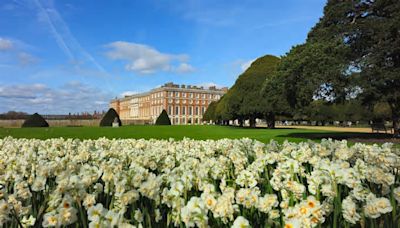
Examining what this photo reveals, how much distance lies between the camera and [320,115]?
60.6m

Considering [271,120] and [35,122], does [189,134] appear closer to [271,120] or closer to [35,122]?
[271,120]

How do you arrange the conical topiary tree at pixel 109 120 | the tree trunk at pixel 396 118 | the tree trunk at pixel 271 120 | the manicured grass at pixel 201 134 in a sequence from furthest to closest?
1. the conical topiary tree at pixel 109 120
2. the tree trunk at pixel 271 120
3. the manicured grass at pixel 201 134
4. the tree trunk at pixel 396 118

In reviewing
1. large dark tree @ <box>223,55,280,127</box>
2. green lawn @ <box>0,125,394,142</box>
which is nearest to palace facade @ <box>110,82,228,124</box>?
large dark tree @ <box>223,55,280,127</box>

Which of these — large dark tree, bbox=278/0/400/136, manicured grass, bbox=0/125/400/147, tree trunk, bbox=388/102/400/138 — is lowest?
manicured grass, bbox=0/125/400/147

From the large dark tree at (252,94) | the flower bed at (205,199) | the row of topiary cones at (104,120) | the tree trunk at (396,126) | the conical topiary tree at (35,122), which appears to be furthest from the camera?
the row of topiary cones at (104,120)

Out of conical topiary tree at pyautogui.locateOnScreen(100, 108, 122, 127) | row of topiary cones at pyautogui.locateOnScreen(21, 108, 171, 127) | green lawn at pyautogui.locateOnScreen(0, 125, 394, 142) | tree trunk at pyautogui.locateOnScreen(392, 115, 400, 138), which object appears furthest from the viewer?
conical topiary tree at pyautogui.locateOnScreen(100, 108, 122, 127)

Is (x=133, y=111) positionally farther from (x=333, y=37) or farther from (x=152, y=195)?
(x=152, y=195)

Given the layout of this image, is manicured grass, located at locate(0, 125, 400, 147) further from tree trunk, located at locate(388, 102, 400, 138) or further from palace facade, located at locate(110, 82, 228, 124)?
palace facade, located at locate(110, 82, 228, 124)

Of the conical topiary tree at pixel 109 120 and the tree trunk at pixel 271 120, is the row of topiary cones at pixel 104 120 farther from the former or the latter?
the tree trunk at pixel 271 120

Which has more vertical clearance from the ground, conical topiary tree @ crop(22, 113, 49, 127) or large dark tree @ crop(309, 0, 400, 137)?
large dark tree @ crop(309, 0, 400, 137)

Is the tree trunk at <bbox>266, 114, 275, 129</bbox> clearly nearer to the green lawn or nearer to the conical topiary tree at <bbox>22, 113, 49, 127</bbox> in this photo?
the green lawn

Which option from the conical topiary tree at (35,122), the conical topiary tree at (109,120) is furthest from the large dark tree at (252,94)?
the conical topiary tree at (35,122)

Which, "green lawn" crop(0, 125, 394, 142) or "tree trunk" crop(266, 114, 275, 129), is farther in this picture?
"tree trunk" crop(266, 114, 275, 129)

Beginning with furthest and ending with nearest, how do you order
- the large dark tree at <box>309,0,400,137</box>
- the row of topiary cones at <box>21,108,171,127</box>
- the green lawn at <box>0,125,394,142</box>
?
the row of topiary cones at <box>21,108,171,127</box> → the green lawn at <box>0,125,394,142</box> → the large dark tree at <box>309,0,400,137</box>
